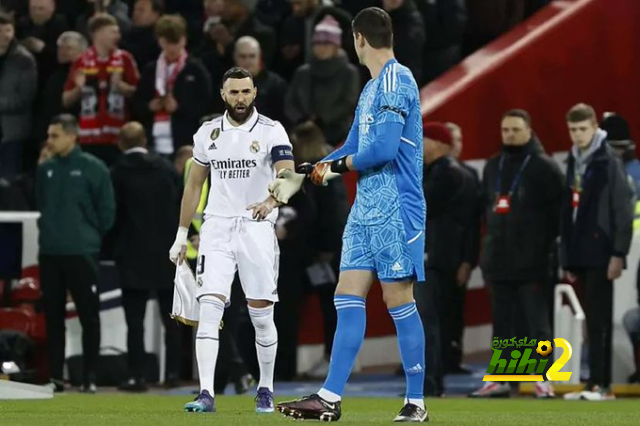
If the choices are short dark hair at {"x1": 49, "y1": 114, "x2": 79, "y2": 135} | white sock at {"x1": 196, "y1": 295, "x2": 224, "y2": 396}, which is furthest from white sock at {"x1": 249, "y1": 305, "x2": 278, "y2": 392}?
short dark hair at {"x1": 49, "y1": 114, "x2": 79, "y2": 135}

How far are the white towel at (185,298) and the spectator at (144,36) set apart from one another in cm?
757

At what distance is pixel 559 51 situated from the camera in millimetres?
20000

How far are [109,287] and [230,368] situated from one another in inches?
84.0

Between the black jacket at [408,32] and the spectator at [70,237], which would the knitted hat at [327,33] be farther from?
the spectator at [70,237]

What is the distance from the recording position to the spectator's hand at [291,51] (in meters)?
19.7

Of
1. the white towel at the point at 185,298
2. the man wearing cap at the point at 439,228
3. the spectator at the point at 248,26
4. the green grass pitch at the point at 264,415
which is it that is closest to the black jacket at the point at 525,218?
the man wearing cap at the point at 439,228

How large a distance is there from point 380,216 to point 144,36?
9634 mm

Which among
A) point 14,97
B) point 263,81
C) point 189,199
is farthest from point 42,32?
point 189,199

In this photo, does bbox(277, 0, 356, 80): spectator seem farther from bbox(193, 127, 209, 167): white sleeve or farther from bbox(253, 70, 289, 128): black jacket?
bbox(193, 127, 209, 167): white sleeve

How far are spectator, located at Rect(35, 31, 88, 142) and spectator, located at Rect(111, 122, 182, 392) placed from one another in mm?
2760

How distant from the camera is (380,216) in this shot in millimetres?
10594

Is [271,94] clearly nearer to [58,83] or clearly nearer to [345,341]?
[58,83]

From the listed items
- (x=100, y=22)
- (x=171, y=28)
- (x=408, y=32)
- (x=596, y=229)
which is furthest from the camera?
(x=408, y=32)

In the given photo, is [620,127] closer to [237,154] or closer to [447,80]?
[447,80]
